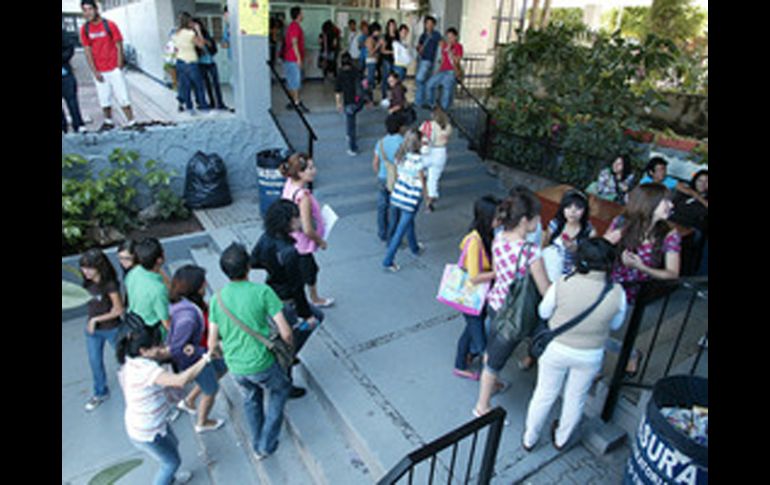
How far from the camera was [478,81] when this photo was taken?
13.5 metres

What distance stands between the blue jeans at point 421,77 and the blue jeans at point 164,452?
27.7ft

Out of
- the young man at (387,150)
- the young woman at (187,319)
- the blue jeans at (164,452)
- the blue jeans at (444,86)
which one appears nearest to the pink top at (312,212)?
the young woman at (187,319)

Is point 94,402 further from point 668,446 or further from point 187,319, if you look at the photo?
point 668,446

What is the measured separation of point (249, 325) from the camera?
2705mm

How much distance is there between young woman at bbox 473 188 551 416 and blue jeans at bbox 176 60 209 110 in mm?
6338

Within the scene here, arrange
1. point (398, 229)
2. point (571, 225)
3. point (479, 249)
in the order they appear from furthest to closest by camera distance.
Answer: point (398, 229) → point (571, 225) → point (479, 249)

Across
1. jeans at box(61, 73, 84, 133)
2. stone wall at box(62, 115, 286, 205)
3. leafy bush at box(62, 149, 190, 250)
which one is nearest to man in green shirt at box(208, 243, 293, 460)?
leafy bush at box(62, 149, 190, 250)

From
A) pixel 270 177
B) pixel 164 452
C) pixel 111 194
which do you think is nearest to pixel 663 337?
pixel 164 452

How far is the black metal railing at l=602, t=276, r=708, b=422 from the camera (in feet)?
9.86

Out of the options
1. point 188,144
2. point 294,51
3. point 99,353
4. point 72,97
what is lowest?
point 99,353

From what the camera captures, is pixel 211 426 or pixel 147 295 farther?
pixel 211 426

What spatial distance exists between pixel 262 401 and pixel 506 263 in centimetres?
185
